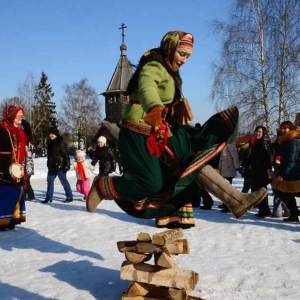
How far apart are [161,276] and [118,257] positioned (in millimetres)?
1657

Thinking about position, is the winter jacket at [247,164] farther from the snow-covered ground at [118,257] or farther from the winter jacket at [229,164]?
the snow-covered ground at [118,257]

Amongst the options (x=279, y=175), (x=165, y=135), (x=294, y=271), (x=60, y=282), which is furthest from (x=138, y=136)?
(x=279, y=175)

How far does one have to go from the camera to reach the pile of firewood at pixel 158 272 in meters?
3.59

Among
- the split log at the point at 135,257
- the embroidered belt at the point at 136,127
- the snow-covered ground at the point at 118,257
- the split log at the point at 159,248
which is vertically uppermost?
the embroidered belt at the point at 136,127

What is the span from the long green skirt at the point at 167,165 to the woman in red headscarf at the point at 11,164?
13.5ft

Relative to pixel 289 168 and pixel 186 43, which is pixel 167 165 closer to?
pixel 186 43

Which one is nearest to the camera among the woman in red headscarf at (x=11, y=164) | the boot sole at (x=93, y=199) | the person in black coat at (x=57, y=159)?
the boot sole at (x=93, y=199)

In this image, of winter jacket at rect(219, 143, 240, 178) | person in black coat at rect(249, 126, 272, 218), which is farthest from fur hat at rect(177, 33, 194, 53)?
winter jacket at rect(219, 143, 240, 178)

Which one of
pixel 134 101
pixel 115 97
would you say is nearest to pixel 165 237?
pixel 134 101

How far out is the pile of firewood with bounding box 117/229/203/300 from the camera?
3.59 metres

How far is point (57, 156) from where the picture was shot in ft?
35.6

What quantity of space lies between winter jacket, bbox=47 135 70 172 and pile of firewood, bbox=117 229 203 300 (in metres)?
7.13

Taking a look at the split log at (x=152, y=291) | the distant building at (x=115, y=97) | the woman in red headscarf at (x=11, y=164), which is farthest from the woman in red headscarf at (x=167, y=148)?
the distant building at (x=115, y=97)

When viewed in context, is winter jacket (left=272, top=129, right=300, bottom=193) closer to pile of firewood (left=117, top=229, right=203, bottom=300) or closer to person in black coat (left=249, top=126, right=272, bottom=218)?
person in black coat (left=249, top=126, right=272, bottom=218)
